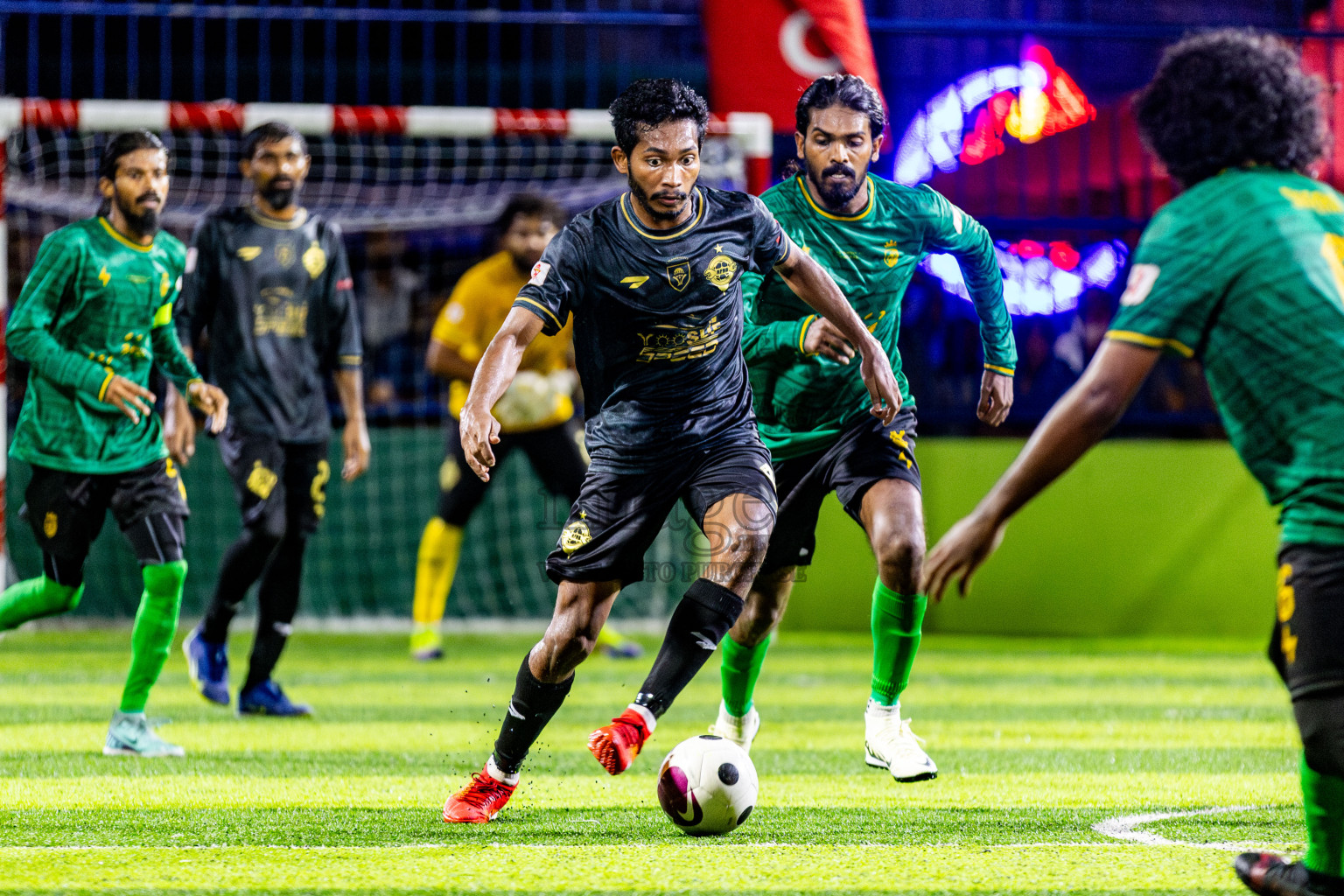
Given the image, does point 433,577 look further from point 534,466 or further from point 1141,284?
point 1141,284

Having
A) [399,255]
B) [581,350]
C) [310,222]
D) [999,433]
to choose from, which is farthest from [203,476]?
[581,350]

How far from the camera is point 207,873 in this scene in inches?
140

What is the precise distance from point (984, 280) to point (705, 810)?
6.76 feet

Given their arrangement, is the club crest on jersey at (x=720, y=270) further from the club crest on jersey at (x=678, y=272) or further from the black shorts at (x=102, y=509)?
the black shorts at (x=102, y=509)

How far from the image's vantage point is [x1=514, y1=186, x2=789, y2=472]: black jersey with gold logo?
4238mm

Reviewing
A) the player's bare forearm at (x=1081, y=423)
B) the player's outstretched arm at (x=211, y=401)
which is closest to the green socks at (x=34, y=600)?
the player's outstretched arm at (x=211, y=401)

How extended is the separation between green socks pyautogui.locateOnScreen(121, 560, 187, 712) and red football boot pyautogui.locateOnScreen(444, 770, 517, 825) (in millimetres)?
1658

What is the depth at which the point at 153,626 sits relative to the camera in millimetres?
5512

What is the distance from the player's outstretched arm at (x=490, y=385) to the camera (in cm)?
386

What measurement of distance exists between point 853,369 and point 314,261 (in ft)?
8.71

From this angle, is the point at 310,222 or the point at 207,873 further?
the point at 310,222

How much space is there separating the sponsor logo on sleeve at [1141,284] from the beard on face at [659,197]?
1.52m

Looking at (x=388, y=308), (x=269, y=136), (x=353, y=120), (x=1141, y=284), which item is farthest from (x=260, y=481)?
(x=388, y=308)

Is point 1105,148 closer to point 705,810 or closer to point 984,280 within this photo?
point 984,280
